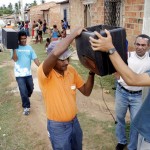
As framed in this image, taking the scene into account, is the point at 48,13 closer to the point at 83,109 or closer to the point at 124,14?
the point at 124,14

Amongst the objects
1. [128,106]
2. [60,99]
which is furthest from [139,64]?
[60,99]

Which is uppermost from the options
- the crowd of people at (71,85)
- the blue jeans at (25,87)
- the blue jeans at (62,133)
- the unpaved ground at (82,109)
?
the crowd of people at (71,85)

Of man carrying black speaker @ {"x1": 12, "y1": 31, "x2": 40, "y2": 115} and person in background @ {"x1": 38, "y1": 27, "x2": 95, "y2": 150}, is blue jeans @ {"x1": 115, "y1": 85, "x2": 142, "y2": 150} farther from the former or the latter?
man carrying black speaker @ {"x1": 12, "y1": 31, "x2": 40, "y2": 115}

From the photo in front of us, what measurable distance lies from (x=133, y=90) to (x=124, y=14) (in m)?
3.73

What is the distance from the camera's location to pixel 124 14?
22.5ft

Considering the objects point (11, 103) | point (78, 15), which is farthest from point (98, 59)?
point (78, 15)

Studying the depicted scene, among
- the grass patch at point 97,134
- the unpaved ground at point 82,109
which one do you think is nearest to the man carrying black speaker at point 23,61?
the unpaved ground at point 82,109

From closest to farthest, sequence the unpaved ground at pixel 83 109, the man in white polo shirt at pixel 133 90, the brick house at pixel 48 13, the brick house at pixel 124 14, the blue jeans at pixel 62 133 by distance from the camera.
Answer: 1. the blue jeans at pixel 62 133
2. the man in white polo shirt at pixel 133 90
3. the unpaved ground at pixel 83 109
4. the brick house at pixel 124 14
5. the brick house at pixel 48 13

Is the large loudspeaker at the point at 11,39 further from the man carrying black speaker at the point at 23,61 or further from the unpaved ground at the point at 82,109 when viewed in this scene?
the unpaved ground at the point at 82,109

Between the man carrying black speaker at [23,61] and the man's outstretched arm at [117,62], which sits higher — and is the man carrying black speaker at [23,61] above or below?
below

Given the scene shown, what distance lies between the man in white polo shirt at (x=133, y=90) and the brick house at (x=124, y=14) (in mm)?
1112

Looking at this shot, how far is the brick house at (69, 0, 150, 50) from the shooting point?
5.70 metres

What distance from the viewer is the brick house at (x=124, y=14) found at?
570cm

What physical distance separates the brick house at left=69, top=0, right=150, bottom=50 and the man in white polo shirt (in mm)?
1112
